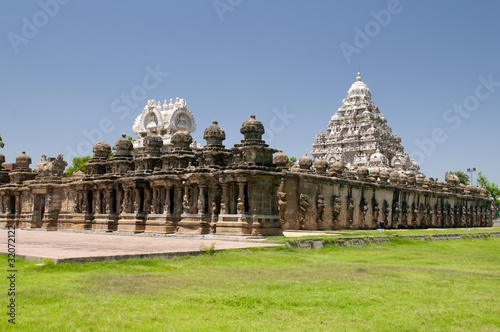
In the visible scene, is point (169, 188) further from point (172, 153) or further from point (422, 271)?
point (422, 271)

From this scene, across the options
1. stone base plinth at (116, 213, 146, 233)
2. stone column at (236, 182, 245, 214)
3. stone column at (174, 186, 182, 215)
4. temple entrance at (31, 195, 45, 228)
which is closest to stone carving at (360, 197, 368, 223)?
stone column at (174, 186, 182, 215)

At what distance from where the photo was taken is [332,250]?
763 inches

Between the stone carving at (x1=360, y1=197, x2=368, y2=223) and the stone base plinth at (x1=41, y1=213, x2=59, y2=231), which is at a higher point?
the stone carving at (x1=360, y1=197, x2=368, y2=223)

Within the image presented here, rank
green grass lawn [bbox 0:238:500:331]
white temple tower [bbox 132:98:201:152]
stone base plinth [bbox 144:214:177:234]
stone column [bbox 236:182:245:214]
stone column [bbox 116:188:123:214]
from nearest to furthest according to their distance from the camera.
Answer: green grass lawn [bbox 0:238:500:331] → stone column [bbox 236:182:245:214] → stone base plinth [bbox 144:214:177:234] → stone column [bbox 116:188:123:214] → white temple tower [bbox 132:98:201:152]

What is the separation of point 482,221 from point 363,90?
30274 millimetres

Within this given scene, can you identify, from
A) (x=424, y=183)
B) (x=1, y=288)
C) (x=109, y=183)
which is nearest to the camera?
(x=1, y=288)

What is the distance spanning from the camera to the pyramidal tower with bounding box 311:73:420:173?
7450 cm

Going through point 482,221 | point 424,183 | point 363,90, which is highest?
point 363,90

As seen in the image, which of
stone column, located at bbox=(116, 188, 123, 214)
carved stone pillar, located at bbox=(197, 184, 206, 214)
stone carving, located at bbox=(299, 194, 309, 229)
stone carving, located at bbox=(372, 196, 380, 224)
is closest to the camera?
carved stone pillar, located at bbox=(197, 184, 206, 214)

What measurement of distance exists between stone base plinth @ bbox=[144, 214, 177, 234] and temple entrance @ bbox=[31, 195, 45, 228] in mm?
12239

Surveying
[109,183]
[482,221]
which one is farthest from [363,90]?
[109,183]

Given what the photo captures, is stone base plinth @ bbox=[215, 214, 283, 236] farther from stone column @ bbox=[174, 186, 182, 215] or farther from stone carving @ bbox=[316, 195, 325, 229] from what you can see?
stone carving @ bbox=[316, 195, 325, 229]

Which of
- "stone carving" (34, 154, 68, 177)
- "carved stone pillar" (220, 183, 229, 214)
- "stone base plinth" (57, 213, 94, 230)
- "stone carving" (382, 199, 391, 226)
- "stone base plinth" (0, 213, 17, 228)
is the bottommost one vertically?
"stone base plinth" (0, 213, 17, 228)

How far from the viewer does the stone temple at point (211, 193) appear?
2389 cm
